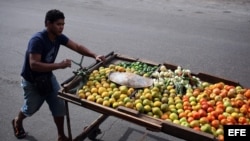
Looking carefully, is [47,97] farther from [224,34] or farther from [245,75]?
[224,34]

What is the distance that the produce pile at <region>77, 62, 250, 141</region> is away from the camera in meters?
3.03

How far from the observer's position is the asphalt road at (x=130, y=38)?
4758 millimetres

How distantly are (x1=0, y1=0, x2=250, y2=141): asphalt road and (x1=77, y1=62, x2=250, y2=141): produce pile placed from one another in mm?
1044

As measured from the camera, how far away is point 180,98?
342 cm

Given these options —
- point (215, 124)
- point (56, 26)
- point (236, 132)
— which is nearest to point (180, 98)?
point (215, 124)

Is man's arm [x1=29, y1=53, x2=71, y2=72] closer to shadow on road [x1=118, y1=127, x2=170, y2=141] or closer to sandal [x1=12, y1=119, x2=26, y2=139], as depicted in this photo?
sandal [x1=12, y1=119, x2=26, y2=139]

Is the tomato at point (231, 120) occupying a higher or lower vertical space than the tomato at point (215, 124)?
higher

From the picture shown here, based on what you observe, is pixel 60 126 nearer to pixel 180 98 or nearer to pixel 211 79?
pixel 180 98

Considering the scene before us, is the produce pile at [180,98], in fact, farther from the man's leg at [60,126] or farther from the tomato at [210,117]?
the man's leg at [60,126]

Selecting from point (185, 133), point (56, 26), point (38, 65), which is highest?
point (56, 26)

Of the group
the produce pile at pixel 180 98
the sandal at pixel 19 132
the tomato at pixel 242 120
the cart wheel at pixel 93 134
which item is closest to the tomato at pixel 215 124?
the produce pile at pixel 180 98

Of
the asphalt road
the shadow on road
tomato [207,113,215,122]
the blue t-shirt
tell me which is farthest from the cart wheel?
tomato [207,113,215,122]

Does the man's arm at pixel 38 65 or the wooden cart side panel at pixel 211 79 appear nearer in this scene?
the man's arm at pixel 38 65

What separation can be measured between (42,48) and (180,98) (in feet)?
5.57
